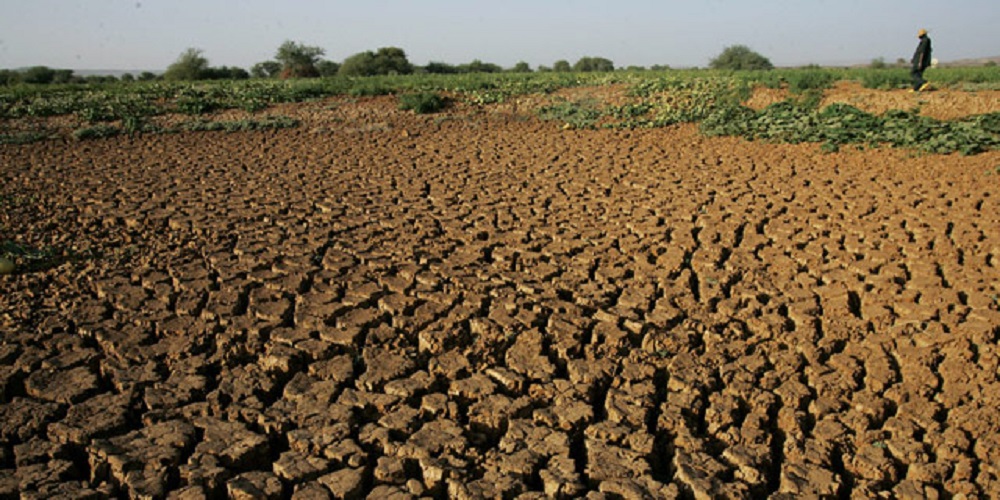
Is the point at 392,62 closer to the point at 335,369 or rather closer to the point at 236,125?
the point at 236,125

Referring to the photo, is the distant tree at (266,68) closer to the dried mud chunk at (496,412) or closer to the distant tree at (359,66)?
the distant tree at (359,66)

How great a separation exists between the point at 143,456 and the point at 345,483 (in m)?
0.98

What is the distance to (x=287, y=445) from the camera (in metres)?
3.47

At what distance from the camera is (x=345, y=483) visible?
308 cm

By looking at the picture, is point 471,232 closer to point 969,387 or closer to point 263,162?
point 969,387

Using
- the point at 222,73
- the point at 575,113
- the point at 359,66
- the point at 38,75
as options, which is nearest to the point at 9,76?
the point at 38,75

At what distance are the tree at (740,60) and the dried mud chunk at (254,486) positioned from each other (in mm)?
39137

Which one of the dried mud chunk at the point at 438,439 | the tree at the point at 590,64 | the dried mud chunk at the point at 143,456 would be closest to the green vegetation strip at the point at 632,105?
the dried mud chunk at the point at 438,439

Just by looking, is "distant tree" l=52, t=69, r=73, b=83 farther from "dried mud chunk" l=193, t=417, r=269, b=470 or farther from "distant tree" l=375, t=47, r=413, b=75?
"dried mud chunk" l=193, t=417, r=269, b=470

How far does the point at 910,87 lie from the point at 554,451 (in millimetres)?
15282

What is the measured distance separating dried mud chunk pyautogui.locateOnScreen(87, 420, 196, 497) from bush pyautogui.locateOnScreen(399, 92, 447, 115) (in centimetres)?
1391

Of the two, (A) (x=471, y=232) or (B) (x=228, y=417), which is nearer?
(B) (x=228, y=417)

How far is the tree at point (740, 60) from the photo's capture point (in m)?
39.0

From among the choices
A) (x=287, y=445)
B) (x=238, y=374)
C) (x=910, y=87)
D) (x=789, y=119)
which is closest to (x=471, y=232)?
(x=238, y=374)
